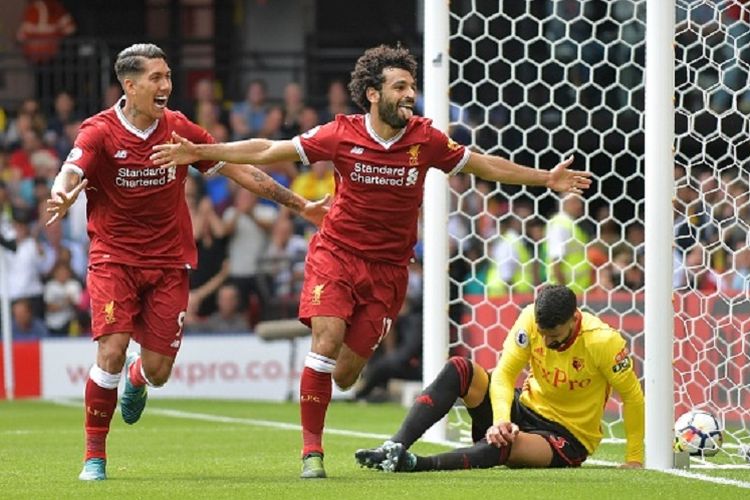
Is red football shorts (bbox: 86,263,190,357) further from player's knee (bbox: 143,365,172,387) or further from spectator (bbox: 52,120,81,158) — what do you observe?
spectator (bbox: 52,120,81,158)

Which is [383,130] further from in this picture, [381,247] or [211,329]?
[211,329]

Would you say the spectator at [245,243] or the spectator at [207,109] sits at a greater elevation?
the spectator at [207,109]

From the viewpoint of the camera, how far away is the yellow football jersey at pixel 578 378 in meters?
8.65

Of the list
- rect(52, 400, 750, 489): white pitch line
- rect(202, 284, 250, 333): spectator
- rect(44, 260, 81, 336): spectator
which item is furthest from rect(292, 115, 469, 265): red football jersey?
rect(44, 260, 81, 336): spectator

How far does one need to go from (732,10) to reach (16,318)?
9.43 m

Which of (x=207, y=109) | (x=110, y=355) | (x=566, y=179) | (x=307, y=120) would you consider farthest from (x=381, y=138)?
(x=207, y=109)

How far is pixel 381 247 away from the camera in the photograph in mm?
8711

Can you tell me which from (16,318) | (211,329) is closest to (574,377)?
(211,329)

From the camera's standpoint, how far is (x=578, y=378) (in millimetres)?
8750

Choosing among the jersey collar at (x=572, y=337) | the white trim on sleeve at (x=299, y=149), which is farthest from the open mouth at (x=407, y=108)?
the jersey collar at (x=572, y=337)

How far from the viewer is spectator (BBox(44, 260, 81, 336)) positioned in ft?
60.1

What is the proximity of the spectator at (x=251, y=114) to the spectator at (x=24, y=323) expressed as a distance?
346 centimetres

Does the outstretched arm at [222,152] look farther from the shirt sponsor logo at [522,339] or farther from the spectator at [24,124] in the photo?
the spectator at [24,124]

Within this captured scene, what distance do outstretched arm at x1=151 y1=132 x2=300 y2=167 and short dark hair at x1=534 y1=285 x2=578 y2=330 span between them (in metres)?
1.47
